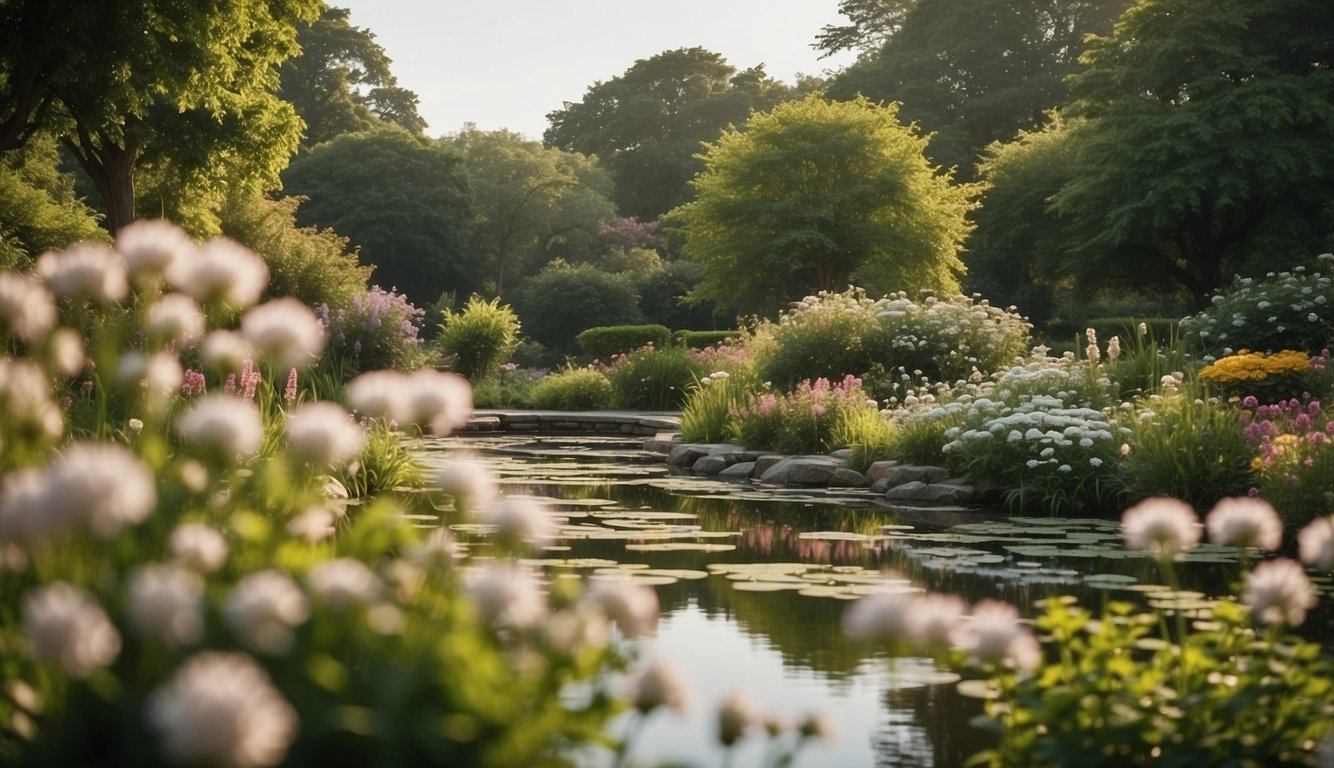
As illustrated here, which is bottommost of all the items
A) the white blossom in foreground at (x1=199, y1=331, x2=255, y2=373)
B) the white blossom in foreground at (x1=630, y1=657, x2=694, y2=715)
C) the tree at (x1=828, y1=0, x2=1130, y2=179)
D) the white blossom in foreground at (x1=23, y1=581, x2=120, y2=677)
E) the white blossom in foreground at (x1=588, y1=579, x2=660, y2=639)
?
the white blossom in foreground at (x1=630, y1=657, x2=694, y2=715)

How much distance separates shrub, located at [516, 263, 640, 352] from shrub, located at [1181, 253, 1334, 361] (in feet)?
69.9

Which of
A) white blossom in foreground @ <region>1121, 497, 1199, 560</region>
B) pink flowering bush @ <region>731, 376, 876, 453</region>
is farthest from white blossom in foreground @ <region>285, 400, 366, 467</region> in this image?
pink flowering bush @ <region>731, 376, 876, 453</region>

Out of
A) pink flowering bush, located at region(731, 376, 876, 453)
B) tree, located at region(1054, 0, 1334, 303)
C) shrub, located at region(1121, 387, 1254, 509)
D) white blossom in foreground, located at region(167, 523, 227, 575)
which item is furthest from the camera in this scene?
tree, located at region(1054, 0, 1334, 303)

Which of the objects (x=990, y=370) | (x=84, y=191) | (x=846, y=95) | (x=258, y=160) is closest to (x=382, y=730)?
(x=990, y=370)

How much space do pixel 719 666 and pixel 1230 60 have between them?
81.8 feet

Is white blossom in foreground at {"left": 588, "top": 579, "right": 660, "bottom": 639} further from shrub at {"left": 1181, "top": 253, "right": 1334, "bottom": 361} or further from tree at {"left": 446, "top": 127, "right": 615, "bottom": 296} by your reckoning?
tree at {"left": 446, "top": 127, "right": 615, "bottom": 296}

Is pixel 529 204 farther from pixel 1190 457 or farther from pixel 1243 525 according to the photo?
pixel 1243 525

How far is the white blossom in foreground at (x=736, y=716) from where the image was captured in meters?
2.51

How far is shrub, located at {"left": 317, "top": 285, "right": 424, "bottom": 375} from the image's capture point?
19.5 metres

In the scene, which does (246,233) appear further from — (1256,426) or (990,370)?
(1256,426)

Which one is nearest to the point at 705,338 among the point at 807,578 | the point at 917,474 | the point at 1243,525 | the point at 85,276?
the point at 917,474

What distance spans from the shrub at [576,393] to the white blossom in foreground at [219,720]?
21.3m

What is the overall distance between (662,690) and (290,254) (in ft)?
73.7

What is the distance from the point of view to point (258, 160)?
18859 mm
